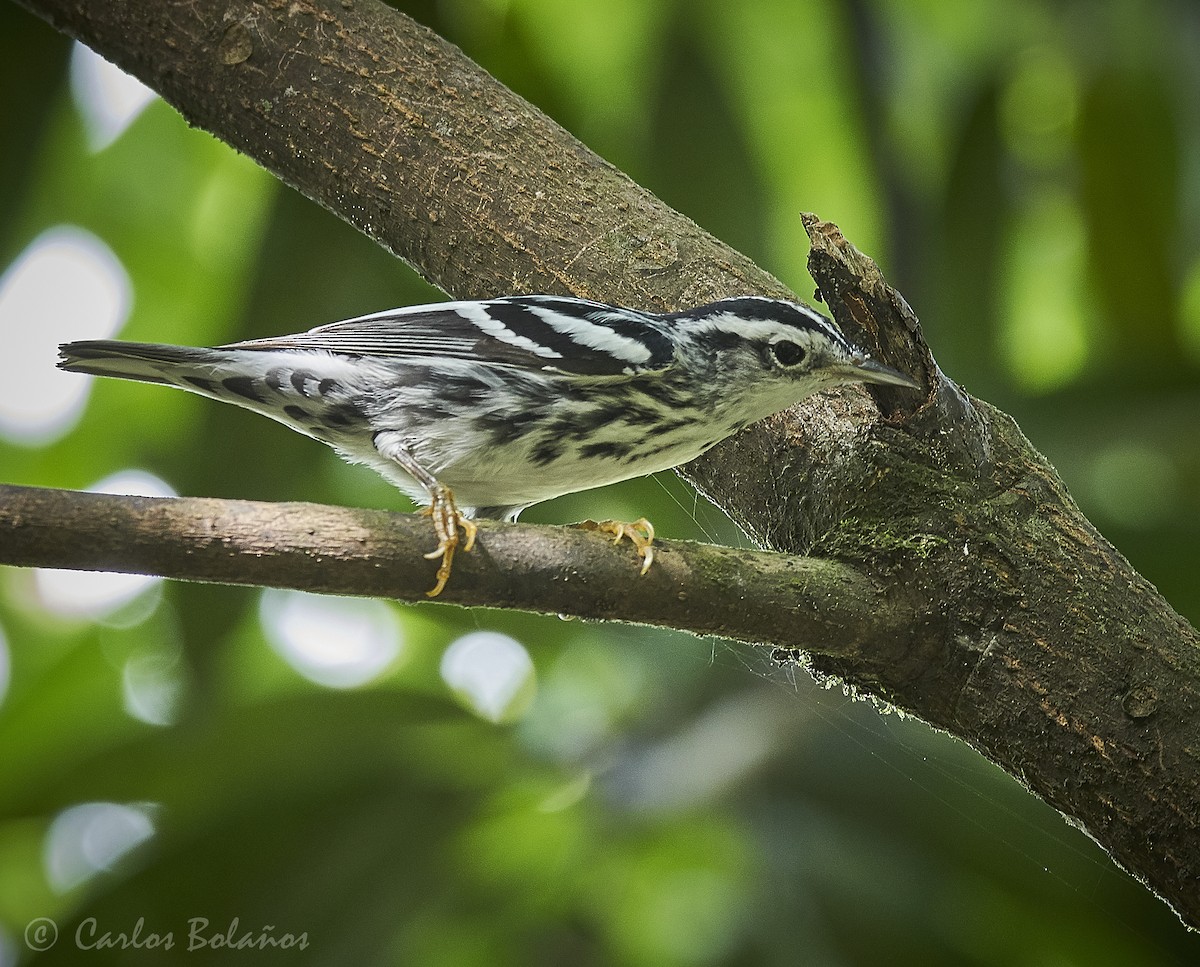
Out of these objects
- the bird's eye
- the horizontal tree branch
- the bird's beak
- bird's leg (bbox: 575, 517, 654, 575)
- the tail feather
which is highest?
the tail feather

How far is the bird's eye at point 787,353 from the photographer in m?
2.42

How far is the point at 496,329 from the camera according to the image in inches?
96.7

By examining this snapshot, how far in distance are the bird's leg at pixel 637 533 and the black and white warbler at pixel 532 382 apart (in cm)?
5

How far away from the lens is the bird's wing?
240 centimetres

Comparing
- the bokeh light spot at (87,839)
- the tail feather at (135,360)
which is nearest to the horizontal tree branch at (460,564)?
the tail feather at (135,360)

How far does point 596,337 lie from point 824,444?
1.75 ft

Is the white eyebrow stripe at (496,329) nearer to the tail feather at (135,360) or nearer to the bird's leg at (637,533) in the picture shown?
the bird's leg at (637,533)

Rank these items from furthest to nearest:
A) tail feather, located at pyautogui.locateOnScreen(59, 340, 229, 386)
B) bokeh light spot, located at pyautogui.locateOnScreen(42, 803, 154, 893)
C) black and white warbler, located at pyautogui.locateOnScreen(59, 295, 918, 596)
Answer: bokeh light spot, located at pyautogui.locateOnScreen(42, 803, 154, 893)
black and white warbler, located at pyautogui.locateOnScreen(59, 295, 918, 596)
tail feather, located at pyautogui.locateOnScreen(59, 340, 229, 386)

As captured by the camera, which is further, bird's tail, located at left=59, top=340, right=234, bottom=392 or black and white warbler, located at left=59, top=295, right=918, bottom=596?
black and white warbler, located at left=59, top=295, right=918, bottom=596

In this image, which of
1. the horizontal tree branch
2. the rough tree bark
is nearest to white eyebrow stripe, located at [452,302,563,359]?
the rough tree bark

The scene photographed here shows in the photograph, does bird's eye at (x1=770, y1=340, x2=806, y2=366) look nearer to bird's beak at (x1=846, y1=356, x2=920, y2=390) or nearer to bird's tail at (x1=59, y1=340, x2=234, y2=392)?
bird's beak at (x1=846, y1=356, x2=920, y2=390)

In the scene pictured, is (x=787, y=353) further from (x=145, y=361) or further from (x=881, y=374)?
(x=145, y=361)

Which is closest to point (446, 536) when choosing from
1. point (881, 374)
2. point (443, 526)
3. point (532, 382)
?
point (443, 526)

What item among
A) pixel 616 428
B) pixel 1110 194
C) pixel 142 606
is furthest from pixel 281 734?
pixel 1110 194
